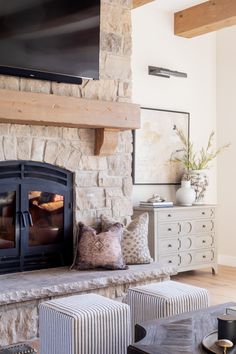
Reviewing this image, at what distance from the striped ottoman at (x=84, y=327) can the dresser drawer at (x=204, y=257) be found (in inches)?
116

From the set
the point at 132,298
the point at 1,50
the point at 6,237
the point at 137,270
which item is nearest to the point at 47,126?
the point at 1,50

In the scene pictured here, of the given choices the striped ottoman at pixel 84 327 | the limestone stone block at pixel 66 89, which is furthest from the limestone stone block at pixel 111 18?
the striped ottoman at pixel 84 327

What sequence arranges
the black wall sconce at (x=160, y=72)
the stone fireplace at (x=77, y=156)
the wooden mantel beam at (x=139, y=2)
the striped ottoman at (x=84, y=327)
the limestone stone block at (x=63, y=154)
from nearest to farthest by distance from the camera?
the striped ottoman at (x=84, y=327)
the stone fireplace at (x=77, y=156)
the limestone stone block at (x=63, y=154)
the wooden mantel beam at (x=139, y=2)
the black wall sconce at (x=160, y=72)

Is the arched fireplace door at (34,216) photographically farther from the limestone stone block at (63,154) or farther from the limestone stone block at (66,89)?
the limestone stone block at (66,89)

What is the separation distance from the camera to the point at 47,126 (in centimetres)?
392

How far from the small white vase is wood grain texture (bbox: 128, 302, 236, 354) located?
3059mm

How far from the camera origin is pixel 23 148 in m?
3.79

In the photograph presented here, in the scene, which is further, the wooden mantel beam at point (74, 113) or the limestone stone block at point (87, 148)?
the limestone stone block at point (87, 148)

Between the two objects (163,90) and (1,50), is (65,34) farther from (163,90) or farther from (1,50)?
(163,90)

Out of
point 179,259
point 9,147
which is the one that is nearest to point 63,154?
point 9,147

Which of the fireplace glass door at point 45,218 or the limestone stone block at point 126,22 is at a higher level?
the limestone stone block at point 126,22

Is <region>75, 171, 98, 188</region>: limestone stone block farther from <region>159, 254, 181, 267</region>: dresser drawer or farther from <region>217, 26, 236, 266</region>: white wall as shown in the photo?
<region>217, 26, 236, 266</region>: white wall

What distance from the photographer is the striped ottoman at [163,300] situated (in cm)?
271

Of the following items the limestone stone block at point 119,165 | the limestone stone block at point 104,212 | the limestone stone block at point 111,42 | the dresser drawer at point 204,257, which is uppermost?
the limestone stone block at point 111,42
